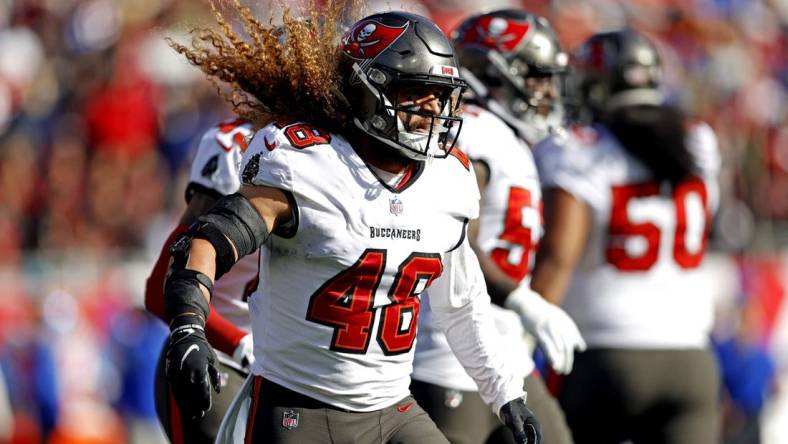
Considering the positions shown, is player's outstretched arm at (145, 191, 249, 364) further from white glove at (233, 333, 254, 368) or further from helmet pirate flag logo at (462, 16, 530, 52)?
helmet pirate flag logo at (462, 16, 530, 52)

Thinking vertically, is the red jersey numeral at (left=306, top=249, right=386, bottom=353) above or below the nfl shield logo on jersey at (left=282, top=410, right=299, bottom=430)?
above

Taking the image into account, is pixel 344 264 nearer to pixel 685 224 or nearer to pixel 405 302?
pixel 405 302

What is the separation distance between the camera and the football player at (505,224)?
4.39 meters

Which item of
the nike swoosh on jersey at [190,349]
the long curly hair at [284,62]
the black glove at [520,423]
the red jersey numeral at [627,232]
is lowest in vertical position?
the black glove at [520,423]

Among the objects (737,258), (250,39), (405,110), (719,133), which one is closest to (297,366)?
(405,110)

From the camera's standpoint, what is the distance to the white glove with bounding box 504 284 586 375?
429cm

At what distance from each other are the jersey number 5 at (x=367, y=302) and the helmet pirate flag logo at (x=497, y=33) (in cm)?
185

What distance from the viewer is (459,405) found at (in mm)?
4543

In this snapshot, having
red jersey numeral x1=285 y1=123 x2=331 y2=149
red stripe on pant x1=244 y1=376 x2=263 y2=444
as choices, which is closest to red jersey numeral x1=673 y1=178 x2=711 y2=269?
red jersey numeral x1=285 y1=123 x2=331 y2=149

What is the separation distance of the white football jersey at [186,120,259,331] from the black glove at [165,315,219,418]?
1.39 m

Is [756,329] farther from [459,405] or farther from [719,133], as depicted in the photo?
[459,405]

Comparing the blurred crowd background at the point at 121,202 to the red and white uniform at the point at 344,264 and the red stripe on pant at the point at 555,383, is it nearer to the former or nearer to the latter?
the red stripe on pant at the point at 555,383

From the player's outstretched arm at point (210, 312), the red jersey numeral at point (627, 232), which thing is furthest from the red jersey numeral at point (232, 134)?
the red jersey numeral at point (627, 232)

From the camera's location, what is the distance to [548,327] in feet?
14.1
